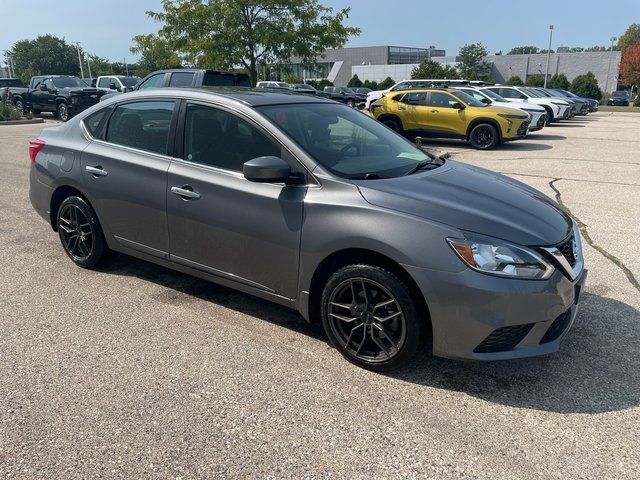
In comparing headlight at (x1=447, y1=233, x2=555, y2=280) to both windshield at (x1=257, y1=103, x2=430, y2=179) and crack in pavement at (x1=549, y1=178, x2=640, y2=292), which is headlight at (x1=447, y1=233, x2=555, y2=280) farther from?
crack in pavement at (x1=549, y1=178, x2=640, y2=292)

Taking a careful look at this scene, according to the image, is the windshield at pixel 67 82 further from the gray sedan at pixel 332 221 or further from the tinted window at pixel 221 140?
the tinted window at pixel 221 140

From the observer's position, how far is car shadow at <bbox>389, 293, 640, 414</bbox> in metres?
2.99

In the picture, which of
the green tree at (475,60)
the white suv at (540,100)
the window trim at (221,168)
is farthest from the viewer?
the green tree at (475,60)

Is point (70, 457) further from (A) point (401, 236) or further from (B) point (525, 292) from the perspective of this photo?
(B) point (525, 292)

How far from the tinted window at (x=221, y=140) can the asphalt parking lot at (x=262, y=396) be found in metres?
A: 1.19

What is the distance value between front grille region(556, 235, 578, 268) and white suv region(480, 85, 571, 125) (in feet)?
63.1

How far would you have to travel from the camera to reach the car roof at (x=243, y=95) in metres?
3.93

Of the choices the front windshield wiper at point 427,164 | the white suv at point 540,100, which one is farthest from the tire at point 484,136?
the front windshield wiper at point 427,164

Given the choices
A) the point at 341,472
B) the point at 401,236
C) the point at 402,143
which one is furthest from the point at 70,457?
the point at 402,143

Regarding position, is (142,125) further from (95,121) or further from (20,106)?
(20,106)

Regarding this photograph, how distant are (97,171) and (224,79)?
8736 millimetres

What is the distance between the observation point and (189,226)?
12.8 feet

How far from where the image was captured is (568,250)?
3.21 metres

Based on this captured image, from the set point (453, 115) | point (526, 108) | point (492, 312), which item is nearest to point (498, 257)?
point (492, 312)
